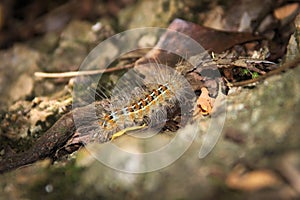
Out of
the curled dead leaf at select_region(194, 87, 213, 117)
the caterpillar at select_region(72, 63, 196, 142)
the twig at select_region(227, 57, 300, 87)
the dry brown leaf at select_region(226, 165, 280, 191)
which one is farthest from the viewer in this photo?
the caterpillar at select_region(72, 63, 196, 142)

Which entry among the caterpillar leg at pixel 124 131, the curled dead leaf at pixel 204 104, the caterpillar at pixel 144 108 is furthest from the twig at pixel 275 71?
the caterpillar leg at pixel 124 131

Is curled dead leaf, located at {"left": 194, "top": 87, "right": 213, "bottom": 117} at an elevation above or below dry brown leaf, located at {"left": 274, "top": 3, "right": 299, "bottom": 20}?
below

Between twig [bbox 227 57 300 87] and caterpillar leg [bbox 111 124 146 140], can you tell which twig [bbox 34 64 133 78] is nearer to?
caterpillar leg [bbox 111 124 146 140]

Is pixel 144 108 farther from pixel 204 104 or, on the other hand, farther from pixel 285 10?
pixel 285 10

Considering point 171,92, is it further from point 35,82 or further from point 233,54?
point 35,82

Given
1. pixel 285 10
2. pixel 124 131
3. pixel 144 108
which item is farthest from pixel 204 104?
pixel 285 10

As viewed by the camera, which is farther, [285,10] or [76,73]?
[76,73]

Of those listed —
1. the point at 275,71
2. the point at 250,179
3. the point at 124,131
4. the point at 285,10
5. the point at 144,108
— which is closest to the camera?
the point at 250,179

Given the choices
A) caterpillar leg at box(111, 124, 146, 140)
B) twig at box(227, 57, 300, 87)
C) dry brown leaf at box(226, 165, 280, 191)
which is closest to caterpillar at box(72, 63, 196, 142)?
caterpillar leg at box(111, 124, 146, 140)
